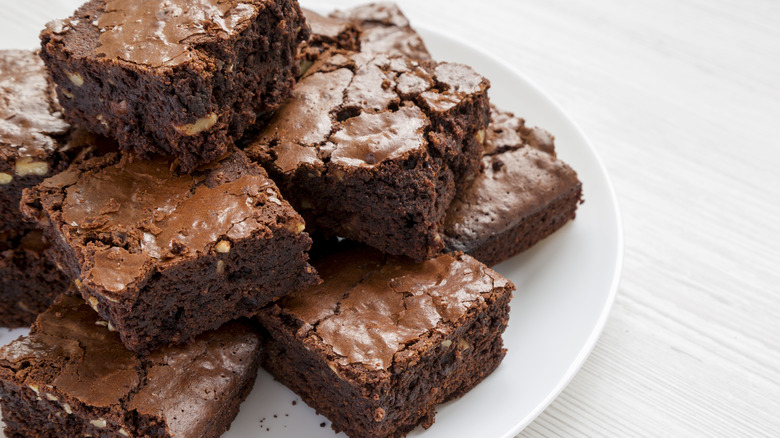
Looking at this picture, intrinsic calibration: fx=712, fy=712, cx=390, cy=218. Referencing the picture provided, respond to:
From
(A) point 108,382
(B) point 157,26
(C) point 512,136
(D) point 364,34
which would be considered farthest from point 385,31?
(A) point 108,382

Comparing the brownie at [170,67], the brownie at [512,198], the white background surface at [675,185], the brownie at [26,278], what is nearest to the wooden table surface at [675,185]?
the white background surface at [675,185]

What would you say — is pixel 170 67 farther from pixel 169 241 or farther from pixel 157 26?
pixel 169 241

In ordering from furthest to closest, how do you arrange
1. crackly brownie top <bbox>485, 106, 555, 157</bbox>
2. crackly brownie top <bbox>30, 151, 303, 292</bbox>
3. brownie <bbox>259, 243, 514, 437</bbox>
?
crackly brownie top <bbox>485, 106, 555, 157</bbox> → brownie <bbox>259, 243, 514, 437</bbox> → crackly brownie top <bbox>30, 151, 303, 292</bbox>

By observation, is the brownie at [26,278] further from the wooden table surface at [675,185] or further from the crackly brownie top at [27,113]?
the wooden table surface at [675,185]

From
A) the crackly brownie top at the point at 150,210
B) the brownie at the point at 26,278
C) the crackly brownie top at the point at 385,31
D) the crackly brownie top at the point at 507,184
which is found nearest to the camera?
the crackly brownie top at the point at 150,210

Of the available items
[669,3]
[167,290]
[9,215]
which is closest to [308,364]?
[167,290]

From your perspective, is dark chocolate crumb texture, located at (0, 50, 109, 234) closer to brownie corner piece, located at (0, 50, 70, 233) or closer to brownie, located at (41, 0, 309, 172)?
brownie corner piece, located at (0, 50, 70, 233)

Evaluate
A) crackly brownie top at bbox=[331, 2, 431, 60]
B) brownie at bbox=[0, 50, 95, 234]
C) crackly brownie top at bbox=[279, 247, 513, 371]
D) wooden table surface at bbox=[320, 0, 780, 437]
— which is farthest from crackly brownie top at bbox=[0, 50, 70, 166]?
wooden table surface at bbox=[320, 0, 780, 437]

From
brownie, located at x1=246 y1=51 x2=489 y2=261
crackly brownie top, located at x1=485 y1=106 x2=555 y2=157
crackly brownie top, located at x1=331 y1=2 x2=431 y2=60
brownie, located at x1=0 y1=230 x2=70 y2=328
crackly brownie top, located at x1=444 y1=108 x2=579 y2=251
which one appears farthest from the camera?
crackly brownie top, located at x1=331 y1=2 x2=431 y2=60

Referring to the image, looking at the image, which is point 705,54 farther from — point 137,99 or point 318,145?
point 137,99
